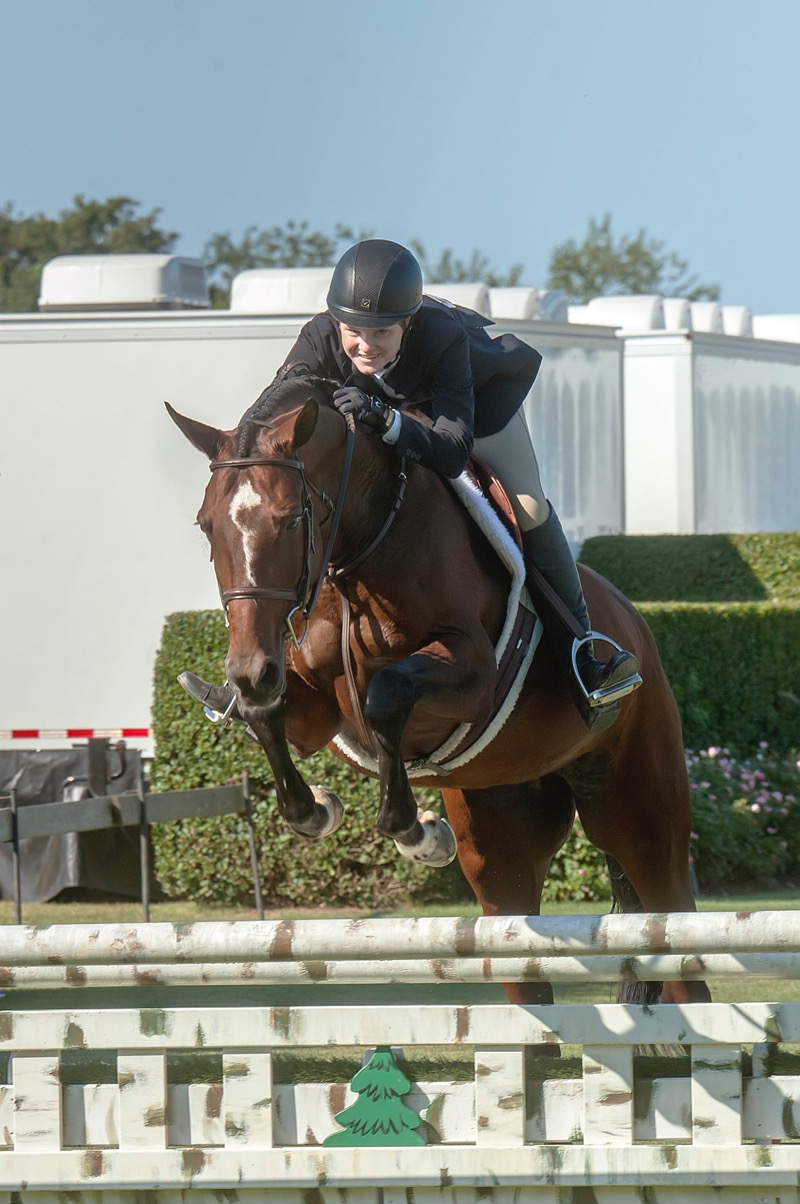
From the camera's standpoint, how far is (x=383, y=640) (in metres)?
3.91

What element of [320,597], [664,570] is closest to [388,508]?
[320,597]

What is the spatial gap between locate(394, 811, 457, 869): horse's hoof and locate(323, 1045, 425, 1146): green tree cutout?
92 centimetres

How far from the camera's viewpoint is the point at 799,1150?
9.71ft

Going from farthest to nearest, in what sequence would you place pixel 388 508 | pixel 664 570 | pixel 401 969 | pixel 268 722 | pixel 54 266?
pixel 664 570, pixel 54 266, pixel 388 508, pixel 268 722, pixel 401 969

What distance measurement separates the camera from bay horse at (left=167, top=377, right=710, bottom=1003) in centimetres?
350

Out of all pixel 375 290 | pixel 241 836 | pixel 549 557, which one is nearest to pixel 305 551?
pixel 375 290

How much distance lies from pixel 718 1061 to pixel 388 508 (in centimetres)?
160

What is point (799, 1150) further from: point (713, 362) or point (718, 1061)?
point (713, 362)

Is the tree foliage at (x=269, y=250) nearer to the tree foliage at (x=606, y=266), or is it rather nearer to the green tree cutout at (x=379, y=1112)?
the tree foliage at (x=606, y=266)

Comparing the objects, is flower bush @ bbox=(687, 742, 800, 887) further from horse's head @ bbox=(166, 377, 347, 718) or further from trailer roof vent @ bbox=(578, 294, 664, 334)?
horse's head @ bbox=(166, 377, 347, 718)

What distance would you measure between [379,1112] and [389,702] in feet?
3.15

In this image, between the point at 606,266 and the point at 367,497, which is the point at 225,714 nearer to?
the point at 367,497

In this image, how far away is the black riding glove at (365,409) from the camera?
376 cm

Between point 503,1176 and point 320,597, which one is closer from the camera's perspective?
point 503,1176
